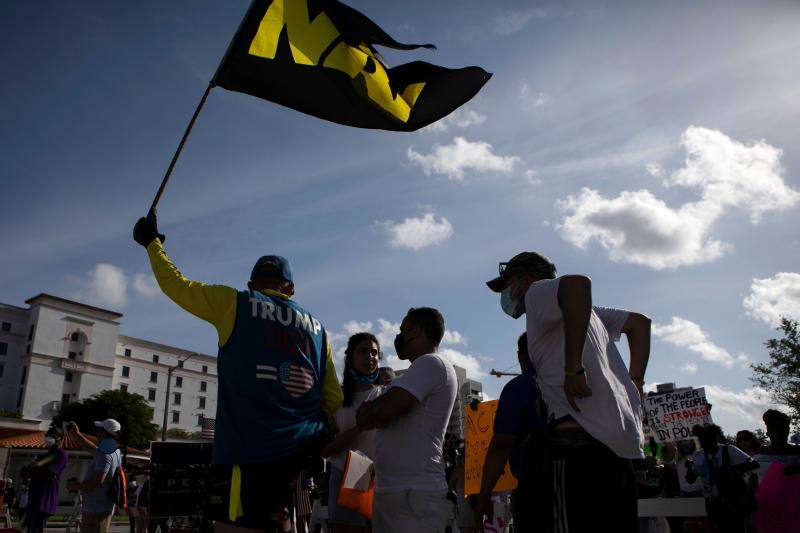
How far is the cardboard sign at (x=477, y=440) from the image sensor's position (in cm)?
631

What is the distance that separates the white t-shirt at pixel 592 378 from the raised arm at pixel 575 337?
0.08m

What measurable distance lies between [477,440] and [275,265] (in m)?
3.85

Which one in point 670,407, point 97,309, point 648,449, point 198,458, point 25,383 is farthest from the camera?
point 97,309

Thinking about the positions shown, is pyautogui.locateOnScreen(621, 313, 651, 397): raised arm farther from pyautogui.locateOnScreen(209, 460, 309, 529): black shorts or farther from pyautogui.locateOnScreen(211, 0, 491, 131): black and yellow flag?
pyautogui.locateOnScreen(211, 0, 491, 131): black and yellow flag

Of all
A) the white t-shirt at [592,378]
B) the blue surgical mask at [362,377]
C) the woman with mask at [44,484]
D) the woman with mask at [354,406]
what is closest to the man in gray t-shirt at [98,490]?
the woman with mask at [44,484]

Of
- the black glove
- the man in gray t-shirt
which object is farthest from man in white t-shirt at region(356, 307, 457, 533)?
the man in gray t-shirt

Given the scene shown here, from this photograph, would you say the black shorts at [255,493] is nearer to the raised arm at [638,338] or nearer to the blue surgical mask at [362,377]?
the blue surgical mask at [362,377]

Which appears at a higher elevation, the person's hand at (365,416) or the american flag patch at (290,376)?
the american flag patch at (290,376)

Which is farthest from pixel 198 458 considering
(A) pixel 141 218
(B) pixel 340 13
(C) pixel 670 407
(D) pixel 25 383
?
(D) pixel 25 383

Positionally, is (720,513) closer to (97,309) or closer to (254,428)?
(254,428)

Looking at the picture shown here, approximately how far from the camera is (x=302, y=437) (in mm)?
3357

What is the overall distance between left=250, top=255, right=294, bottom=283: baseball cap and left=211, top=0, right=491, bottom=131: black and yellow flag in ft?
4.42

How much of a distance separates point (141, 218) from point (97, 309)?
92.2m

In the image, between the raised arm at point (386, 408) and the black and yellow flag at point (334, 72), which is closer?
the raised arm at point (386, 408)
